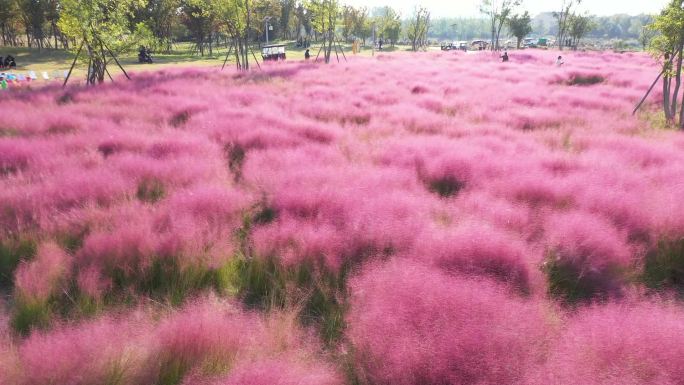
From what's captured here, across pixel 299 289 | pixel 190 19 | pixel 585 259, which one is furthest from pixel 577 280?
pixel 190 19

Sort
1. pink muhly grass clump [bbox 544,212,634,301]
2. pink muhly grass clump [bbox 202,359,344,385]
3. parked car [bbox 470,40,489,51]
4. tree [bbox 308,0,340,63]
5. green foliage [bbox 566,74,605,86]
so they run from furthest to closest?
1. parked car [bbox 470,40,489,51]
2. tree [bbox 308,0,340,63]
3. green foliage [bbox 566,74,605,86]
4. pink muhly grass clump [bbox 544,212,634,301]
5. pink muhly grass clump [bbox 202,359,344,385]

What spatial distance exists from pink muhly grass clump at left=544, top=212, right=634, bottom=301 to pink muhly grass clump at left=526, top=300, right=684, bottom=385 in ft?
2.00

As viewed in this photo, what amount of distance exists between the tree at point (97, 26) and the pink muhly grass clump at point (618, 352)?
16.3 meters

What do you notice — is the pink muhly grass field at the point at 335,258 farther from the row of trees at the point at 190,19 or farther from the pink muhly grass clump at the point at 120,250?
the row of trees at the point at 190,19

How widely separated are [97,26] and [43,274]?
1401 centimetres

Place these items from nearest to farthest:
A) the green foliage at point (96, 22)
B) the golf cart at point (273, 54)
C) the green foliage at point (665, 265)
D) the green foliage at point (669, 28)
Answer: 1. the green foliage at point (665, 265)
2. the green foliage at point (669, 28)
3. the green foliage at point (96, 22)
4. the golf cart at point (273, 54)

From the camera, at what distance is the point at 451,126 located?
834 centimetres

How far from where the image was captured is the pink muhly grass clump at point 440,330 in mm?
1998

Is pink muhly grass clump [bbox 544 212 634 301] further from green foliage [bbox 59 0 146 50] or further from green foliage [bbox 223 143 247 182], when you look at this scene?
green foliage [bbox 59 0 146 50]

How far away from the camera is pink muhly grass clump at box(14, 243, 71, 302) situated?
9.27 feet

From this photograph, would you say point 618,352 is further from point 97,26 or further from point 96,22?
point 96,22

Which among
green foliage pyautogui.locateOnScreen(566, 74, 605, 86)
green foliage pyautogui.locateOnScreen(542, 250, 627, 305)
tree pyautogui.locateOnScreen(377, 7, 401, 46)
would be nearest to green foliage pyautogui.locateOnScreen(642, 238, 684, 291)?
green foliage pyautogui.locateOnScreen(542, 250, 627, 305)

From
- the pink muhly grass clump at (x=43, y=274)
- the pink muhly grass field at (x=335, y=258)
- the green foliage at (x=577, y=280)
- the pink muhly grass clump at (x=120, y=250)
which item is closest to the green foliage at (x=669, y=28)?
the pink muhly grass field at (x=335, y=258)

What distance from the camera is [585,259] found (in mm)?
3373
